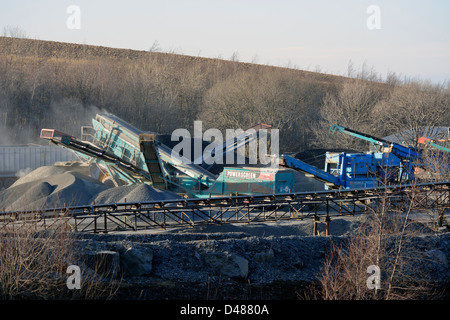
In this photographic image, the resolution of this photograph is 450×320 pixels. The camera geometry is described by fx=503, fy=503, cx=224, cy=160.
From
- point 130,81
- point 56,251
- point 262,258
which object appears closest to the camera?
point 56,251

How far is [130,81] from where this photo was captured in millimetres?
46875

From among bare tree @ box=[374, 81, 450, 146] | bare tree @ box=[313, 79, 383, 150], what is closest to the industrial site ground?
bare tree @ box=[374, 81, 450, 146]

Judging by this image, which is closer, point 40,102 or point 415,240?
point 415,240

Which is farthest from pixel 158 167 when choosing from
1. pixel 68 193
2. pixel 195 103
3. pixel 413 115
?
pixel 195 103

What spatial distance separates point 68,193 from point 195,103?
29241mm

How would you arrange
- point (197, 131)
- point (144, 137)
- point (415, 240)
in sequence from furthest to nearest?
point (197, 131)
point (144, 137)
point (415, 240)

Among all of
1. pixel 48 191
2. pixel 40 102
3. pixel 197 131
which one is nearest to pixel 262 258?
pixel 48 191

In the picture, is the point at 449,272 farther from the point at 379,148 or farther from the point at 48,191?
the point at 48,191

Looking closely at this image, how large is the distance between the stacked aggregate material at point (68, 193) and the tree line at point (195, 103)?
18.6 metres

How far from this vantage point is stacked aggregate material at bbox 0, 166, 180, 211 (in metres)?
18.1

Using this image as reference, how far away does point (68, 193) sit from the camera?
19.3 m

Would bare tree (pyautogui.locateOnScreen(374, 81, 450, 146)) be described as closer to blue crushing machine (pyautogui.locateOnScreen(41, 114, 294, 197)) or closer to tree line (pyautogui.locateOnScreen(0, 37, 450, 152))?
tree line (pyautogui.locateOnScreen(0, 37, 450, 152))
